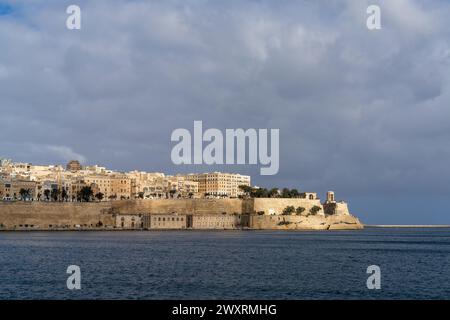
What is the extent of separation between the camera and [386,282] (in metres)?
22.2

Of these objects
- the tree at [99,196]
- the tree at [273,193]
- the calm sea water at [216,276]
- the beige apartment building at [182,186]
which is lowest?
the calm sea water at [216,276]

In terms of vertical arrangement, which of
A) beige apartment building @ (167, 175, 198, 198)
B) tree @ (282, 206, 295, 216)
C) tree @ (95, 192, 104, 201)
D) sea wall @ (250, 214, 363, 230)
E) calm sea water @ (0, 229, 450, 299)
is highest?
beige apartment building @ (167, 175, 198, 198)

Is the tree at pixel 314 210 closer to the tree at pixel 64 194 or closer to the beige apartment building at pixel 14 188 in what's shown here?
the tree at pixel 64 194

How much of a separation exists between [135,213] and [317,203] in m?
25.1

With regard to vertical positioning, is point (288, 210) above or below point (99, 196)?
below

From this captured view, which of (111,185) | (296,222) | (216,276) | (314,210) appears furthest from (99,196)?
(216,276)

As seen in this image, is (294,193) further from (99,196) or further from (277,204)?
(99,196)

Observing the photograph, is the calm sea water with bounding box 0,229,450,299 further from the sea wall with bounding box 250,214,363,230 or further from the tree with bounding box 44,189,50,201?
the tree with bounding box 44,189,50,201

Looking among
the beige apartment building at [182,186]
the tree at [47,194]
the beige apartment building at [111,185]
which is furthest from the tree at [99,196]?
the beige apartment building at [182,186]

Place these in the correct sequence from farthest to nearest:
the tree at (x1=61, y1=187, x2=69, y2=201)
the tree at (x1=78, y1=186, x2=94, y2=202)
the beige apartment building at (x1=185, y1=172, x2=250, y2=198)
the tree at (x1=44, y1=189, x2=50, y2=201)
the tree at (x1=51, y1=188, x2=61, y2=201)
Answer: the beige apartment building at (x1=185, y1=172, x2=250, y2=198), the tree at (x1=61, y1=187, x2=69, y2=201), the tree at (x1=44, y1=189, x2=50, y2=201), the tree at (x1=51, y1=188, x2=61, y2=201), the tree at (x1=78, y1=186, x2=94, y2=202)

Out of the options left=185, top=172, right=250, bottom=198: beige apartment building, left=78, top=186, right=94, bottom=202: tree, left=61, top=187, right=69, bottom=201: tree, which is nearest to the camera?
left=78, top=186, right=94, bottom=202: tree

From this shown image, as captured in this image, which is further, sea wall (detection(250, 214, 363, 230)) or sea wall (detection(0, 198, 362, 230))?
sea wall (detection(250, 214, 363, 230))

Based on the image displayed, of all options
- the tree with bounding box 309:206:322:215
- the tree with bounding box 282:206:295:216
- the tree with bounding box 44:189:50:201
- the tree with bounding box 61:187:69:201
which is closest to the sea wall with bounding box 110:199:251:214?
the tree with bounding box 282:206:295:216
